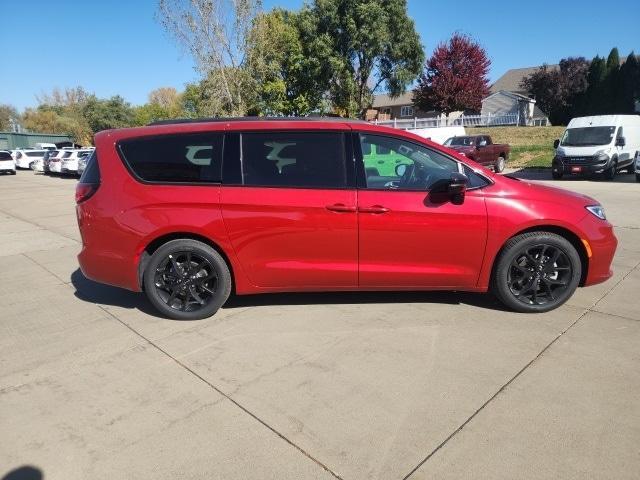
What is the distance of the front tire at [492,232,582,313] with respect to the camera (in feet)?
12.8

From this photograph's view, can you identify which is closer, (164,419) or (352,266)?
(164,419)

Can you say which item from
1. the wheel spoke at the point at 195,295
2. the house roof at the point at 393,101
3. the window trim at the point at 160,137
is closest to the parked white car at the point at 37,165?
the window trim at the point at 160,137

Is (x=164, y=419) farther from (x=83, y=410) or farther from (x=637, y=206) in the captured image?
(x=637, y=206)

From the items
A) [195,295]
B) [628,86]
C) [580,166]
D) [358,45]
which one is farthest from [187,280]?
[628,86]

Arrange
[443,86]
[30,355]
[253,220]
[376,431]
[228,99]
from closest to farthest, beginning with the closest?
[376,431] → [30,355] → [253,220] → [228,99] → [443,86]

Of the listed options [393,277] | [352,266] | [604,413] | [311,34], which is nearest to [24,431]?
[352,266]

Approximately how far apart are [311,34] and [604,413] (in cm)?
3163

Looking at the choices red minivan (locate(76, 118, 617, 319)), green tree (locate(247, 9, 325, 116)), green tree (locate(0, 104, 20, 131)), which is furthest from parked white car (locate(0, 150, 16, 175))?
green tree (locate(0, 104, 20, 131))

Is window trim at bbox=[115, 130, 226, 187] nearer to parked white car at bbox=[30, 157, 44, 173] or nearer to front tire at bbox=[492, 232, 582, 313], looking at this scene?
front tire at bbox=[492, 232, 582, 313]

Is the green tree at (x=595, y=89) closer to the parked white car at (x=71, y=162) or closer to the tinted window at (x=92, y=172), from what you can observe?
the parked white car at (x=71, y=162)

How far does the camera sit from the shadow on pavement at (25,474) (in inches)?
88.6

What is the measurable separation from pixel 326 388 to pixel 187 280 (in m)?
1.73

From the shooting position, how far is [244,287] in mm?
4051

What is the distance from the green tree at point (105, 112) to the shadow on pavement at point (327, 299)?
72.9 metres
